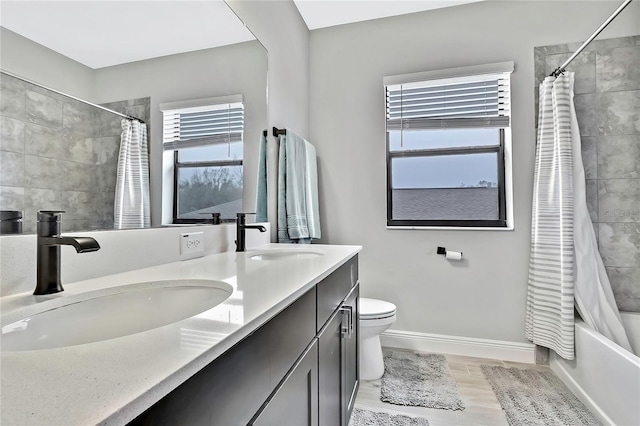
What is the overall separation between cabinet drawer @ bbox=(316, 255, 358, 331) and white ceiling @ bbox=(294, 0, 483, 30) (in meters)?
1.93

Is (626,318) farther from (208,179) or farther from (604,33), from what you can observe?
(208,179)

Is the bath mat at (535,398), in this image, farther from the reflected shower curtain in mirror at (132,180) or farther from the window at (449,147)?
the reflected shower curtain in mirror at (132,180)

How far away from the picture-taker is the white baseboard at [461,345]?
223 centimetres

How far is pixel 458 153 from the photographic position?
2.46 metres

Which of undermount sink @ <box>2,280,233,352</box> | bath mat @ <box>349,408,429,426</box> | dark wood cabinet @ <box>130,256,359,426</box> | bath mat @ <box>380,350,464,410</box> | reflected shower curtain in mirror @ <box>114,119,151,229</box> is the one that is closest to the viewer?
dark wood cabinet @ <box>130,256,359,426</box>

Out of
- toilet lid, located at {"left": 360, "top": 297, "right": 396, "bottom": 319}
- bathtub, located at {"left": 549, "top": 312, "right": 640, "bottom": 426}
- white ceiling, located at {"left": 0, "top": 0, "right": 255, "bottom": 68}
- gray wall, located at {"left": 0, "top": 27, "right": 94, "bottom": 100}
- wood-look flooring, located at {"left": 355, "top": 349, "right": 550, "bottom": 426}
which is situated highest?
white ceiling, located at {"left": 0, "top": 0, "right": 255, "bottom": 68}

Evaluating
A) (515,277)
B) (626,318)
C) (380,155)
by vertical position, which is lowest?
(626,318)

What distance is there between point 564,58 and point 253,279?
100.0 inches

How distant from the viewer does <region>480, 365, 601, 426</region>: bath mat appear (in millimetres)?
1604

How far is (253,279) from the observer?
89 cm

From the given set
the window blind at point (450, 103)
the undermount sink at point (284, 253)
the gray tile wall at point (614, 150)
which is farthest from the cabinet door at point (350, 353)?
the gray tile wall at point (614, 150)

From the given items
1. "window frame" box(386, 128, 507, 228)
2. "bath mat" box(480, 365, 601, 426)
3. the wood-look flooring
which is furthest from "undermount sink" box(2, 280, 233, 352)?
"window frame" box(386, 128, 507, 228)

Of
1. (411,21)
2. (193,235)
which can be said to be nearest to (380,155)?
(411,21)

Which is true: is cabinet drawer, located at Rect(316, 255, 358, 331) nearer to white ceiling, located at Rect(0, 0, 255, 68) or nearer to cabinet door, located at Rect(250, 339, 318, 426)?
cabinet door, located at Rect(250, 339, 318, 426)
